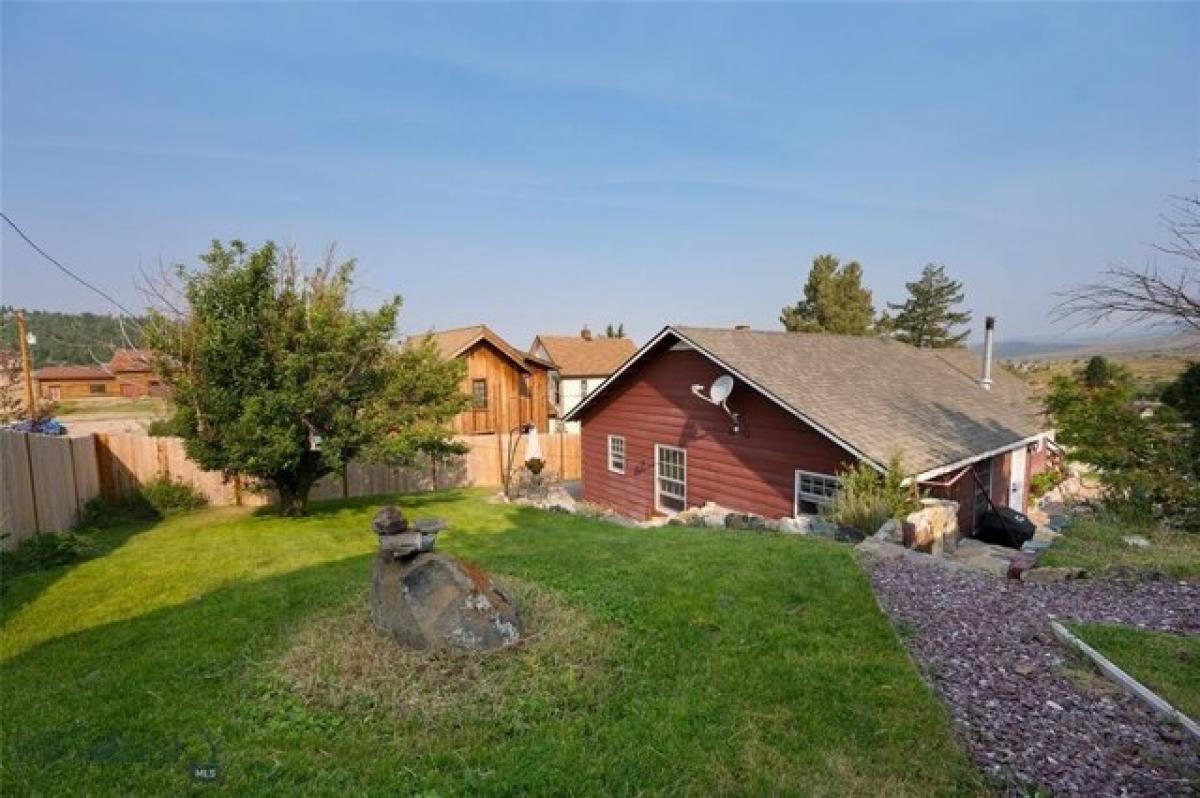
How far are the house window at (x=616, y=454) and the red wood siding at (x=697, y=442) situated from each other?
192mm

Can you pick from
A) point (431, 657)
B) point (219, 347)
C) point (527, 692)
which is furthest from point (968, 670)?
point (219, 347)

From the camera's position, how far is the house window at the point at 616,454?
16578 millimetres

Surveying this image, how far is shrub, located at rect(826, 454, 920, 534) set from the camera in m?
9.54

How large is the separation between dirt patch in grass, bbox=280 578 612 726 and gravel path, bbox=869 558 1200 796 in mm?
2538

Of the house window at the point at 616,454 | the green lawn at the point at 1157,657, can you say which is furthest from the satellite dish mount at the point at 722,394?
the green lawn at the point at 1157,657

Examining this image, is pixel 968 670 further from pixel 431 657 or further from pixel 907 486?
pixel 907 486

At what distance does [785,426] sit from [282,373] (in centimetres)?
943

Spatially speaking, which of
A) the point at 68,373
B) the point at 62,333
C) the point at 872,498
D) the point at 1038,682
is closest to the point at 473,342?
the point at 872,498

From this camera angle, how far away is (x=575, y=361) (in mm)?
37156

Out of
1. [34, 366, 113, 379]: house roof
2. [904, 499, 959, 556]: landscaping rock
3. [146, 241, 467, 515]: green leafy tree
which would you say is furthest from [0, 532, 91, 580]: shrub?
[34, 366, 113, 379]: house roof

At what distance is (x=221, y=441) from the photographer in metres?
10.3

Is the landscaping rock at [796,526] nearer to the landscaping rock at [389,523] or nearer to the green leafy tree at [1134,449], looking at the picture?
the green leafy tree at [1134,449]

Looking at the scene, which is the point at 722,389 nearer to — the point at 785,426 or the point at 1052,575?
the point at 785,426

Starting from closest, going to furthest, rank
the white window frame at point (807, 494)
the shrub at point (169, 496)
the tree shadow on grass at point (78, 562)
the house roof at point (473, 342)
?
1. the tree shadow on grass at point (78, 562)
2. the white window frame at point (807, 494)
3. the shrub at point (169, 496)
4. the house roof at point (473, 342)
